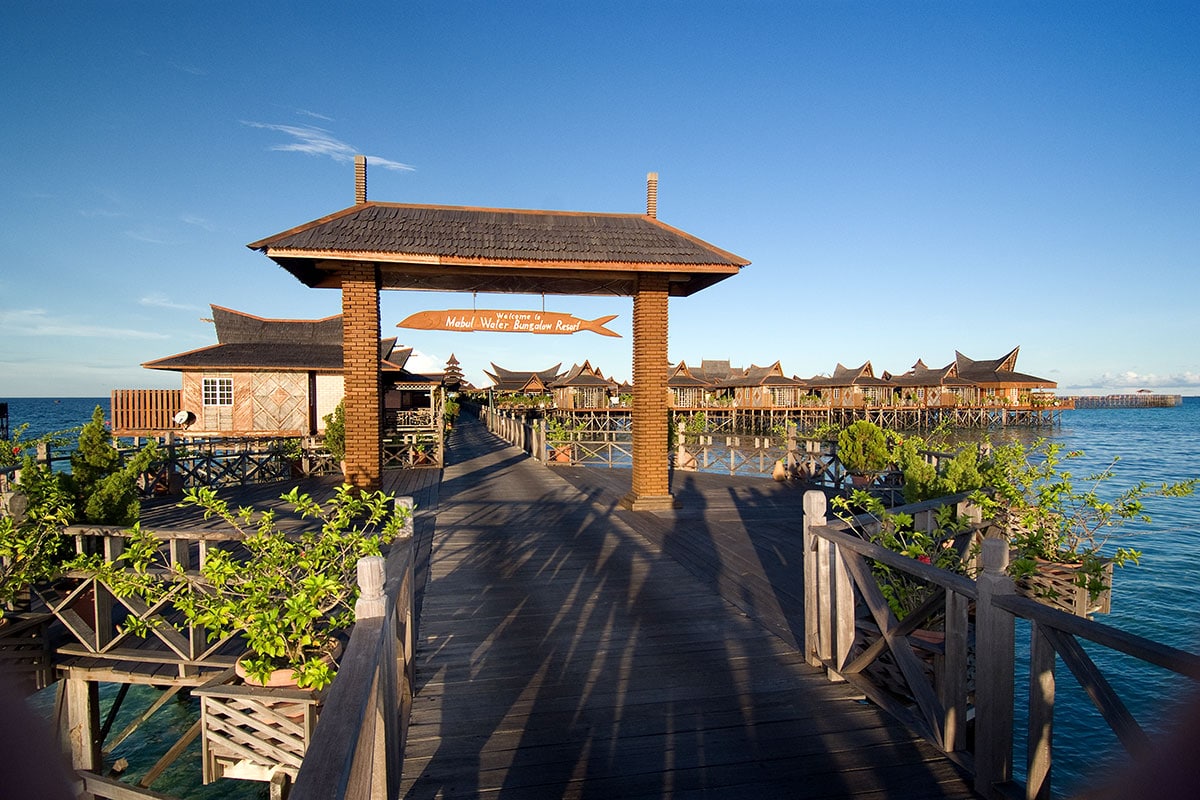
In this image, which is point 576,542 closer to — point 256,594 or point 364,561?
point 256,594

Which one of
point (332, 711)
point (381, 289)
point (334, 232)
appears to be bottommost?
point (332, 711)

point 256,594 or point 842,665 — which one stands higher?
point 256,594

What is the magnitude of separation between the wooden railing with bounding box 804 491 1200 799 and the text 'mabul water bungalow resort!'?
0.02m

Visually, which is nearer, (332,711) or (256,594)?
(332,711)

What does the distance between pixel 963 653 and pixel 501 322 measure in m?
8.63

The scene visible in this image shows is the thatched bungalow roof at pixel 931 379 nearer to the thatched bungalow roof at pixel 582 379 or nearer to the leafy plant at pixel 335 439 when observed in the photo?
the thatched bungalow roof at pixel 582 379

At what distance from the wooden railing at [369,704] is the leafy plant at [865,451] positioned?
13.5 meters

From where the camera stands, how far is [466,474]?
18781mm

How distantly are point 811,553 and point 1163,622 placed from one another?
11325mm

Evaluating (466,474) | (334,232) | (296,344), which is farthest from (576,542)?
(296,344)

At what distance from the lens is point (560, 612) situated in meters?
6.41

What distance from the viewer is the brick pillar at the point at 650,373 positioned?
11.4m

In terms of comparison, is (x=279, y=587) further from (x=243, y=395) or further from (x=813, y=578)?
(x=243, y=395)

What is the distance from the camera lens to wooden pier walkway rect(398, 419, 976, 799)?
3611 millimetres
